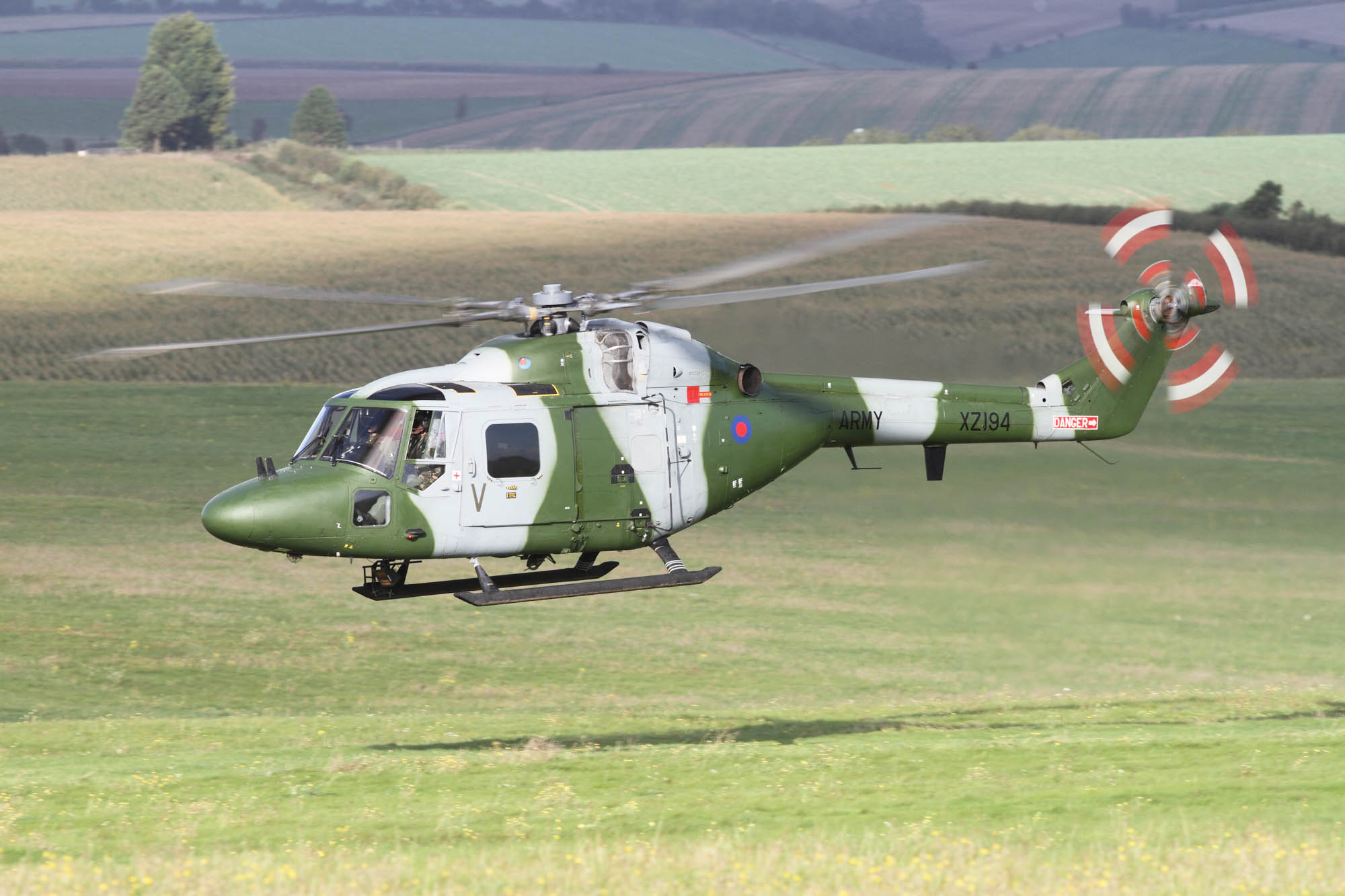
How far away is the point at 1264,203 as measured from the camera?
87.2 m

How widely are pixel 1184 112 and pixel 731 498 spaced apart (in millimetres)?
124912

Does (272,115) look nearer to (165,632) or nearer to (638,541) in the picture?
(165,632)

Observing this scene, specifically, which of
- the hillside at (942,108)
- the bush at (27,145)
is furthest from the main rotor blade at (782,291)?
the bush at (27,145)

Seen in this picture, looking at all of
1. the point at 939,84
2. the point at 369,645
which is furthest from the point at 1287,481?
the point at 939,84

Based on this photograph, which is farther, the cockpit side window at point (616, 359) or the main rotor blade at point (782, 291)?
the cockpit side window at point (616, 359)

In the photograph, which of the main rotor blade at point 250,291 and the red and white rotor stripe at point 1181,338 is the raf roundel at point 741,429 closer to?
the main rotor blade at point 250,291

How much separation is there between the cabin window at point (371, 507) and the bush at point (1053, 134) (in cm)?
12229

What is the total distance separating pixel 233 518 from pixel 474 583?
265cm

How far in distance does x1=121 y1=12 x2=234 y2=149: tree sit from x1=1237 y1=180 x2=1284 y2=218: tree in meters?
98.3

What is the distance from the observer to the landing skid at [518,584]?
16.9 metres

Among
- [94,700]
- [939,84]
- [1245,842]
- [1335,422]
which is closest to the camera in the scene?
[1245,842]

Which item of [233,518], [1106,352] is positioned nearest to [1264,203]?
[1106,352]

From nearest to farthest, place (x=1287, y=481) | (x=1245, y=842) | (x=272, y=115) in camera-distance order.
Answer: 1. (x=1245, y=842)
2. (x=1287, y=481)
3. (x=272, y=115)

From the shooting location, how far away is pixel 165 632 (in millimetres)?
28734
